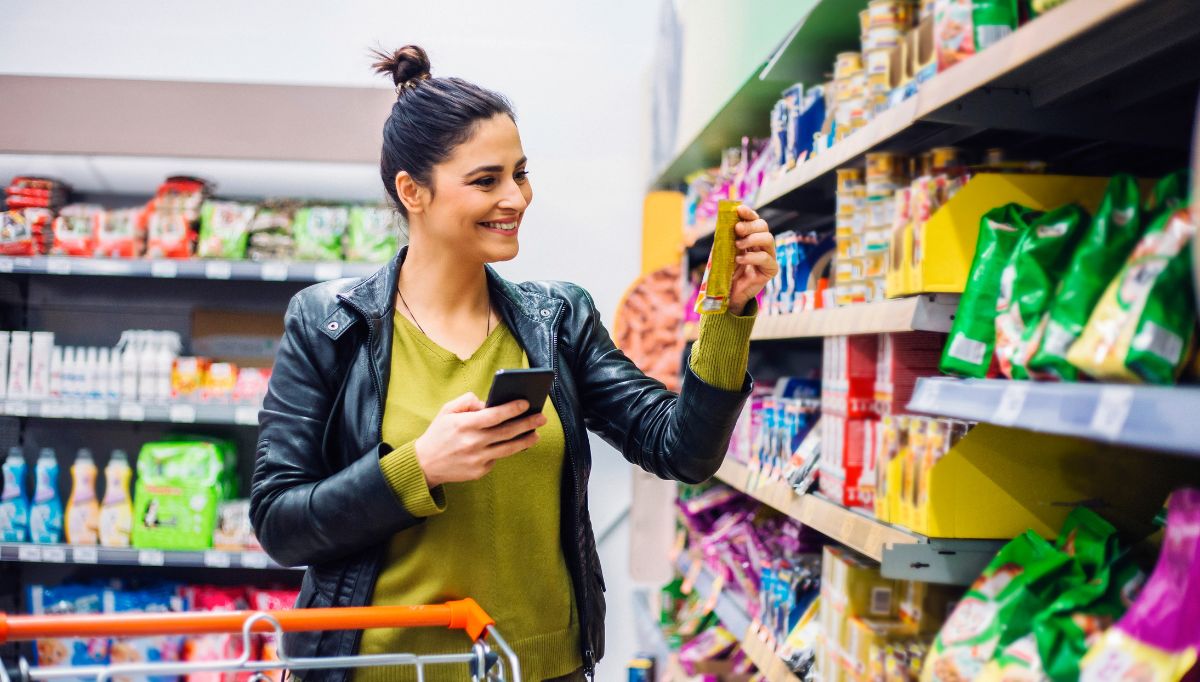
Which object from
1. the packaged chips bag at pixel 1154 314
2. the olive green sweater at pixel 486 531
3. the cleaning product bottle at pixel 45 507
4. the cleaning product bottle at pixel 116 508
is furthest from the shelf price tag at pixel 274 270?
the packaged chips bag at pixel 1154 314

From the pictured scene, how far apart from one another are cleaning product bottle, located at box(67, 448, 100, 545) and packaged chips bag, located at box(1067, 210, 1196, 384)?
12.2 ft

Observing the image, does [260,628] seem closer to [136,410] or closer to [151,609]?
[136,410]

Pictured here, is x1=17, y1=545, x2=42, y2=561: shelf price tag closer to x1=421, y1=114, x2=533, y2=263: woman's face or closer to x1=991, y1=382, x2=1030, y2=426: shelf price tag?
x1=421, y1=114, x2=533, y2=263: woman's face

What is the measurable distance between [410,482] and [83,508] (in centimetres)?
289

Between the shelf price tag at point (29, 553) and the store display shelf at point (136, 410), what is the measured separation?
48cm

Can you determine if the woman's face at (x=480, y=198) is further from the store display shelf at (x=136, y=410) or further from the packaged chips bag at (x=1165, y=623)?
the store display shelf at (x=136, y=410)

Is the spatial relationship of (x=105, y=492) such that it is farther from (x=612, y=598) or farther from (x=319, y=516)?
(x=319, y=516)

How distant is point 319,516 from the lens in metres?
1.58

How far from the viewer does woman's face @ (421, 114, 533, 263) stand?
5.80ft

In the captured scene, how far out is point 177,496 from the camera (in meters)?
3.76

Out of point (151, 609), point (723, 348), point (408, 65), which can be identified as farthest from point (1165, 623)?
point (151, 609)

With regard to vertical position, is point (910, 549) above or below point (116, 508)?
above

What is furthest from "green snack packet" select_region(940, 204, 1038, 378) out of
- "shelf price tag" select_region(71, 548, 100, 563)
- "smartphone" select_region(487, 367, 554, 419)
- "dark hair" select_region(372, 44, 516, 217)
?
"shelf price tag" select_region(71, 548, 100, 563)

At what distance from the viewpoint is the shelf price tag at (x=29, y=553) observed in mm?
3695
